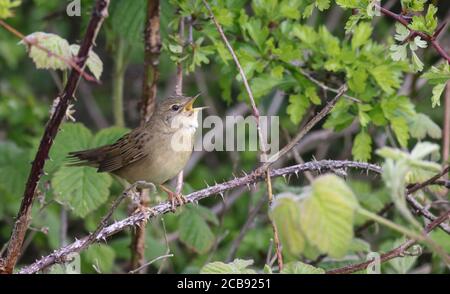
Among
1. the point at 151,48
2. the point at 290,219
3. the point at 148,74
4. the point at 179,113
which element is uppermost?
the point at 151,48

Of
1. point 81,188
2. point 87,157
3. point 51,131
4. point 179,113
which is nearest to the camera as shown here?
point 51,131

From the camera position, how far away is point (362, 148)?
4047 millimetres

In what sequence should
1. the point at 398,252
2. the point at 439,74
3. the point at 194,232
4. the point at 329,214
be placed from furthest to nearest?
1. the point at 194,232
2. the point at 439,74
3. the point at 398,252
4. the point at 329,214

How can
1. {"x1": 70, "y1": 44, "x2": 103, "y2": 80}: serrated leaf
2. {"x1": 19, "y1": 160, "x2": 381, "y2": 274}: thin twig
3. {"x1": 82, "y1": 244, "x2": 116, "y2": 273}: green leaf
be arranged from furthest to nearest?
{"x1": 82, "y1": 244, "x2": 116, "y2": 273}: green leaf → {"x1": 70, "y1": 44, "x2": 103, "y2": 80}: serrated leaf → {"x1": 19, "y1": 160, "x2": 381, "y2": 274}: thin twig

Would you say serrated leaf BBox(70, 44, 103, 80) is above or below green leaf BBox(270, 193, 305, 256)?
above

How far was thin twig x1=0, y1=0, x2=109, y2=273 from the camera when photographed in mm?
2516

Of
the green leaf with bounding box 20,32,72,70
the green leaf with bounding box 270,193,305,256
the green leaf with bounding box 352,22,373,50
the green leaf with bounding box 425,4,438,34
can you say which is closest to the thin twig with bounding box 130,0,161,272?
the green leaf with bounding box 352,22,373,50

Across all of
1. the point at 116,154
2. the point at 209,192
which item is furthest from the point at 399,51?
the point at 116,154

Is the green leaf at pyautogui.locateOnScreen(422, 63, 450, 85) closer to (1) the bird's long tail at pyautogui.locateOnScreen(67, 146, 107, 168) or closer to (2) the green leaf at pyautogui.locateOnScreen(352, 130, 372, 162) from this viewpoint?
(2) the green leaf at pyautogui.locateOnScreen(352, 130, 372, 162)

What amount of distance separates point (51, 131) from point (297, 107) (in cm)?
172

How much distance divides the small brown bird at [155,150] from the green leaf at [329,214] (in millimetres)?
2250

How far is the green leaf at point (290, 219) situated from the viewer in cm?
201

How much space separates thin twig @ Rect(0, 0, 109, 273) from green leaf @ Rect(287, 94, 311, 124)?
162 cm

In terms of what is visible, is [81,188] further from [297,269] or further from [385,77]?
[297,269]
